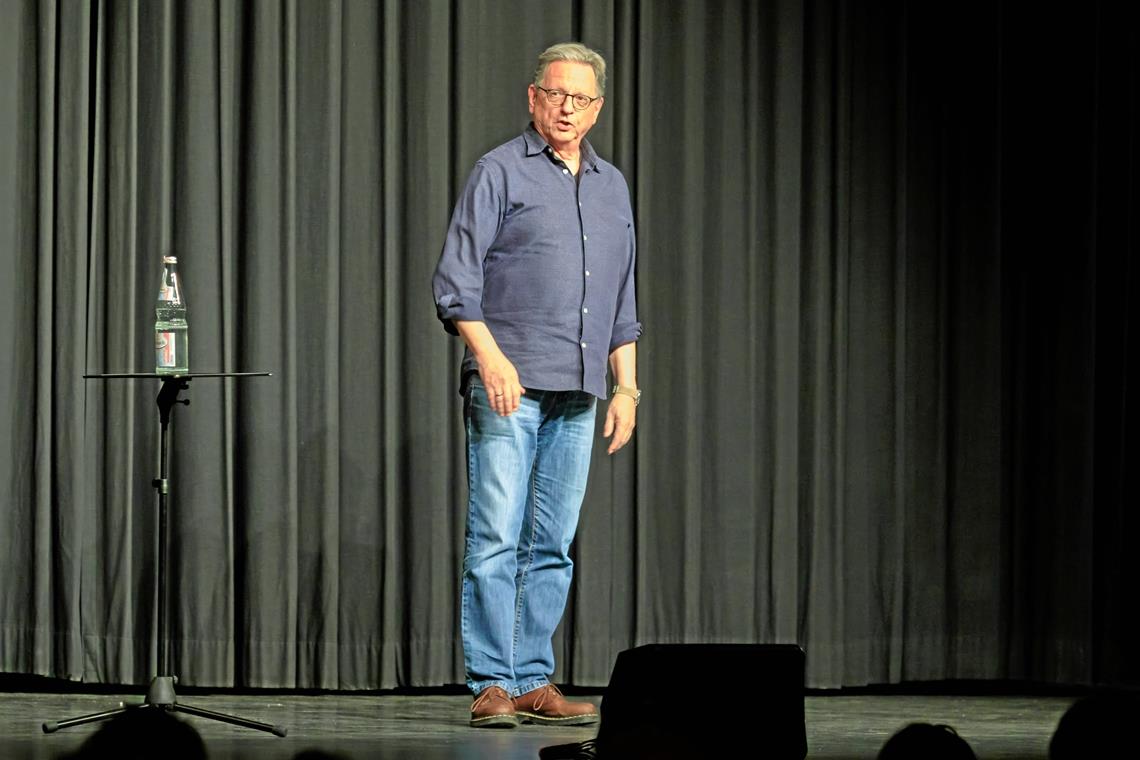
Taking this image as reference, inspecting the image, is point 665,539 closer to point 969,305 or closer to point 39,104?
point 969,305

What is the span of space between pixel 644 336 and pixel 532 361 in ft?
3.51

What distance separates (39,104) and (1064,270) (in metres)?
3.01

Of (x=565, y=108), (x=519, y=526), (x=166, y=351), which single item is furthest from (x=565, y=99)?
(x=166, y=351)

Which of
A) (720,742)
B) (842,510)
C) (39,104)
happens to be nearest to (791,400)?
(842,510)

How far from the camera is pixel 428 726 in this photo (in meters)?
3.58

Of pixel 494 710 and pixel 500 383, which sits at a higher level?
pixel 500 383

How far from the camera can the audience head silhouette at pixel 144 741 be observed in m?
1.31

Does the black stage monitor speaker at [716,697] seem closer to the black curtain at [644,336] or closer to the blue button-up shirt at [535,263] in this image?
the blue button-up shirt at [535,263]

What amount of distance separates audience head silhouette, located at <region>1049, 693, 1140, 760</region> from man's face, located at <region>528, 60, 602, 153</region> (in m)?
2.24

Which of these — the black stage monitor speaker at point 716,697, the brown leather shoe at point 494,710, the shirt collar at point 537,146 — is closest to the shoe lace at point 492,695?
the brown leather shoe at point 494,710

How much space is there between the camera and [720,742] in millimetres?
1737

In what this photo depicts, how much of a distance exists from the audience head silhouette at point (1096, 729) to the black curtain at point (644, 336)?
9.56 ft

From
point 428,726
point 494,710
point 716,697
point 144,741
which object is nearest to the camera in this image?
point 144,741

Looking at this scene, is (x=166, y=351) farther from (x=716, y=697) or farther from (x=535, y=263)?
(x=716, y=697)
